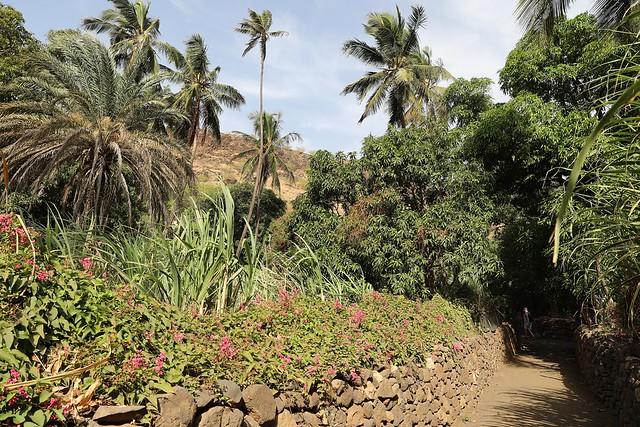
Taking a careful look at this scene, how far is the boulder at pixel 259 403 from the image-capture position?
9.96 ft

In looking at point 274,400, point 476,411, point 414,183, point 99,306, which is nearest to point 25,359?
point 99,306

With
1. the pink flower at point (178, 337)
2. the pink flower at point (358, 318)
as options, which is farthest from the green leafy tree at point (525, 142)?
the pink flower at point (178, 337)

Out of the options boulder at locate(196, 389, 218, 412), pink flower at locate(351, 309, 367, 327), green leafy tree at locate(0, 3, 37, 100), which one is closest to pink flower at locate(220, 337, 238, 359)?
boulder at locate(196, 389, 218, 412)

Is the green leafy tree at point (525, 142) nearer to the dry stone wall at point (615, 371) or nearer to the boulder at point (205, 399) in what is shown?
the dry stone wall at point (615, 371)

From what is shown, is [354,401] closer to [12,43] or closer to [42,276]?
[42,276]

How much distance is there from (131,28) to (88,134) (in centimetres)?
1838

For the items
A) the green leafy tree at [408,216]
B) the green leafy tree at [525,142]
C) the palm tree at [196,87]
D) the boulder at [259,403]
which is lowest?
the boulder at [259,403]

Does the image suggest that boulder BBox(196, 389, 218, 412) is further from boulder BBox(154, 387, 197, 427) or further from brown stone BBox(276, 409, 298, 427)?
brown stone BBox(276, 409, 298, 427)

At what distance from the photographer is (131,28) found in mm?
25797

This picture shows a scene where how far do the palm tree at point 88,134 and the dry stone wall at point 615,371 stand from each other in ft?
29.8

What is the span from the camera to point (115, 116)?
11.0 m

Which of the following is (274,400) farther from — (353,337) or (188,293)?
(353,337)

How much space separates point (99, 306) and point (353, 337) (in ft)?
9.20

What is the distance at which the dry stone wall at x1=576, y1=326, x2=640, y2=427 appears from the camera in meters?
6.28
